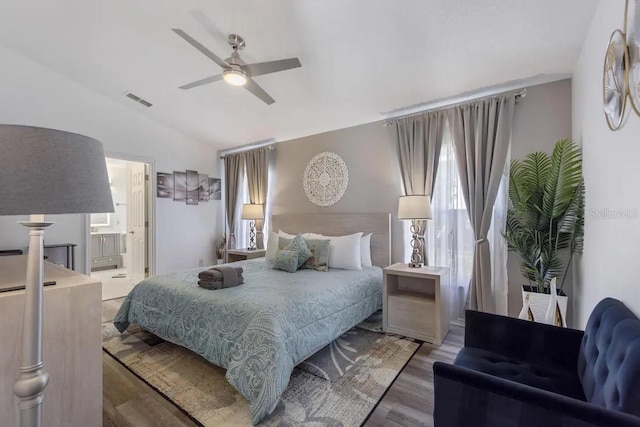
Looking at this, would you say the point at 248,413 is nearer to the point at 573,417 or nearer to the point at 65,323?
the point at 65,323

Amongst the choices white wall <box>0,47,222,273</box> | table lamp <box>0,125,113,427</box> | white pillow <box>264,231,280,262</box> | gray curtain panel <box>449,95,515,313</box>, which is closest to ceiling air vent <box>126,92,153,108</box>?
white wall <box>0,47,222,273</box>

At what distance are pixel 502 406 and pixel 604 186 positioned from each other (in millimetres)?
1575

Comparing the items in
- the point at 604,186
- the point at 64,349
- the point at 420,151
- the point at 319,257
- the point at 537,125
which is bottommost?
the point at 64,349

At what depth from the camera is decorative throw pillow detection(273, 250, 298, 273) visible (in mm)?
3129

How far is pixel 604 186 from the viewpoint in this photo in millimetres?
1725

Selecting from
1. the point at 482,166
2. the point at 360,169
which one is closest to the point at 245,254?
the point at 360,169

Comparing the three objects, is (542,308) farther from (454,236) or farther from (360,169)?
(360,169)

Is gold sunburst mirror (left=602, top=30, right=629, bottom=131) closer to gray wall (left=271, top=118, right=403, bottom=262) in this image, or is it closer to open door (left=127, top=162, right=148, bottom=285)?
gray wall (left=271, top=118, right=403, bottom=262)

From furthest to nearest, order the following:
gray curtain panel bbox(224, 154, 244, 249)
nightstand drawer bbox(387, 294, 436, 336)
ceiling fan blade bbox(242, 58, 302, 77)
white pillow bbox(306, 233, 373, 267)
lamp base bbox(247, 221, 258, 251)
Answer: gray curtain panel bbox(224, 154, 244, 249) → lamp base bbox(247, 221, 258, 251) → white pillow bbox(306, 233, 373, 267) → nightstand drawer bbox(387, 294, 436, 336) → ceiling fan blade bbox(242, 58, 302, 77)

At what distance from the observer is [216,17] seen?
2.38m

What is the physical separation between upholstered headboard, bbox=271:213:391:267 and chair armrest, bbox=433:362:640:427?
97.7 inches

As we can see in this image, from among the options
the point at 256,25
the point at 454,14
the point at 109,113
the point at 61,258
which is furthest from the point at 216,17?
the point at 61,258

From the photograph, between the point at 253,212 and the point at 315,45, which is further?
the point at 253,212

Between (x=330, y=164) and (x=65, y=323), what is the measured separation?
3.40 metres
